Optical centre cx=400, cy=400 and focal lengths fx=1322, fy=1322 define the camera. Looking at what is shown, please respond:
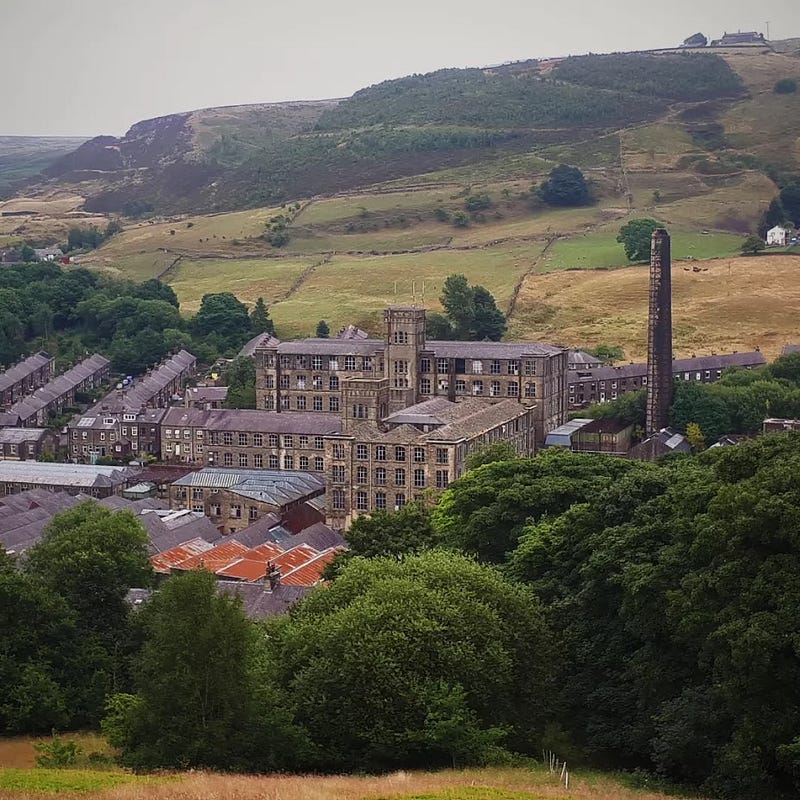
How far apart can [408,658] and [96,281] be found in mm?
104001

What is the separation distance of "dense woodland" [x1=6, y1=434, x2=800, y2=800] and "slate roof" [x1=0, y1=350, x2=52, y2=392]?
66700mm

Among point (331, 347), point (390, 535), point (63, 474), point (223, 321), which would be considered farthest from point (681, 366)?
point (390, 535)

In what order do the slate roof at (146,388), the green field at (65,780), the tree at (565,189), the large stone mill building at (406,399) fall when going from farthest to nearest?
the tree at (565,189), the slate roof at (146,388), the large stone mill building at (406,399), the green field at (65,780)

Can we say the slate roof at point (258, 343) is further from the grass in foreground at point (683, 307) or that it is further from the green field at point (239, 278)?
the grass in foreground at point (683, 307)

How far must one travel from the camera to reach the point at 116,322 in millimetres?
117812

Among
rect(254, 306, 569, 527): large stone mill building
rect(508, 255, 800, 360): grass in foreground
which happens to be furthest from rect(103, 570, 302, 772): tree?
rect(508, 255, 800, 360): grass in foreground

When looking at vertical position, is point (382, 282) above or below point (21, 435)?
above

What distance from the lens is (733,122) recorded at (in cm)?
18362

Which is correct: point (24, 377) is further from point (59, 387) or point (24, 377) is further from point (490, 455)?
point (490, 455)

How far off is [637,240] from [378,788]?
11355cm

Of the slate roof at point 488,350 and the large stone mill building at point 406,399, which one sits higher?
the slate roof at point 488,350

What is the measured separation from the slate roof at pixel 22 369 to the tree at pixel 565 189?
68702 millimetres

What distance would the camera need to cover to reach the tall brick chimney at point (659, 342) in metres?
85.9

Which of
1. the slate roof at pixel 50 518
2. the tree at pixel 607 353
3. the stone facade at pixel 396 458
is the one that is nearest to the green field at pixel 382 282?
the tree at pixel 607 353
